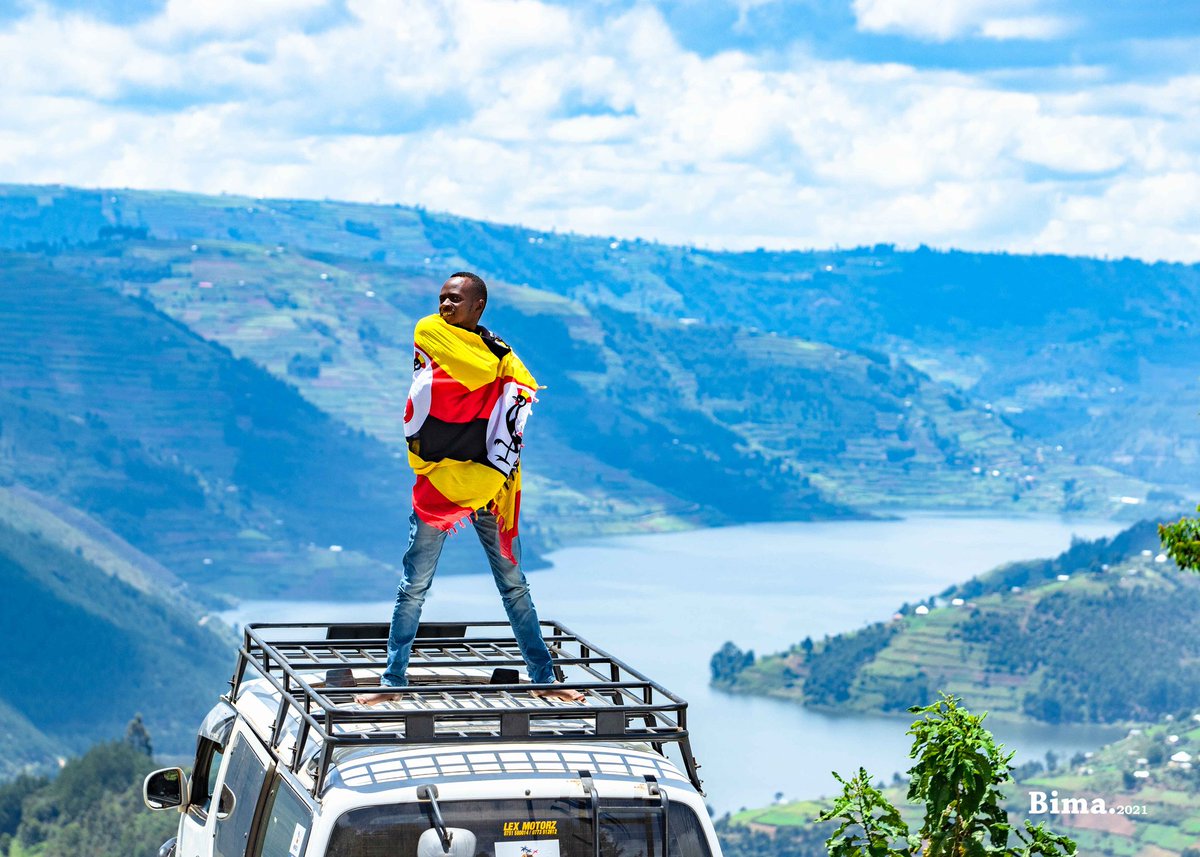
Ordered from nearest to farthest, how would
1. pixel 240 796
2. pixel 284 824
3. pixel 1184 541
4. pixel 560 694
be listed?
1. pixel 284 824
2. pixel 240 796
3. pixel 560 694
4. pixel 1184 541

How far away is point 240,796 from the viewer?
9172mm

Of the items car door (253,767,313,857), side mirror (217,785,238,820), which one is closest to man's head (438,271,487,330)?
car door (253,767,313,857)

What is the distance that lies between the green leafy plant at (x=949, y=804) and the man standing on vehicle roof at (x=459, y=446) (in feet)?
5.23

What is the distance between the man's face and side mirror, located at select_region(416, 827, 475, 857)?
3.02 m

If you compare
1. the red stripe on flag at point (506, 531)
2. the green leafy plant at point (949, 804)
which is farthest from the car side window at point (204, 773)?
the green leafy plant at point (949, 804)

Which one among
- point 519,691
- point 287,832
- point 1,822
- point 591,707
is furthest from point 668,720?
point 1,822

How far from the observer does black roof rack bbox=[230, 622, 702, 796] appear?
7.72 meters

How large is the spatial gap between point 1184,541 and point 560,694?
22.9 feet

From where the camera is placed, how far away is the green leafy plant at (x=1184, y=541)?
14195 mm

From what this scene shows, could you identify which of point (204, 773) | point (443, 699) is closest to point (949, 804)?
point (443, 699)

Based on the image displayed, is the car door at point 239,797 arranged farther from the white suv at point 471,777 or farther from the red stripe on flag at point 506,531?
the red stripe on flag at point 506,531

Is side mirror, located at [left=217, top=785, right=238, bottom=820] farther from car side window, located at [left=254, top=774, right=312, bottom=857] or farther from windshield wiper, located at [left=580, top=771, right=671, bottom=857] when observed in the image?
windshield wiper, located at [left=580, top=771, right=671, bottom=857]

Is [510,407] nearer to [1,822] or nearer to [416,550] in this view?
[416,550]

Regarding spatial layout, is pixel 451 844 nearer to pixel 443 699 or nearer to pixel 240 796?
pixel 443 699
